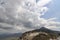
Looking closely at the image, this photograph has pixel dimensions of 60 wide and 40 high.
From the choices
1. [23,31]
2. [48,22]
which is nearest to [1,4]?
[23,31]

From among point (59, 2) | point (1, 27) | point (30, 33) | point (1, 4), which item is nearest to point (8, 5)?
point (1, 4)

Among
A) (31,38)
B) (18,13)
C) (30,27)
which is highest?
(18,13)

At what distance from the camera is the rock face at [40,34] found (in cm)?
1041

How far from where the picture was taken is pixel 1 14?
10422 millimetres

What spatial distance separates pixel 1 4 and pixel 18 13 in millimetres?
1148

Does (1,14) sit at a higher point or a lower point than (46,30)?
higher

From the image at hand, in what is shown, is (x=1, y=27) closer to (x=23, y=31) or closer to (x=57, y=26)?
(x=23, y=31)

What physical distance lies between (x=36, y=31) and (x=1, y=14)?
7.64 feet

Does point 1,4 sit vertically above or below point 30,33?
above

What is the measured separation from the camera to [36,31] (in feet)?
34.3

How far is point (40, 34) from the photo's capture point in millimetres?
10492

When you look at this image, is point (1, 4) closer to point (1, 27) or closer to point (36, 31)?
point (1, 27)

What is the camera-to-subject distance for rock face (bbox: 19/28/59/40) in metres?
10.4

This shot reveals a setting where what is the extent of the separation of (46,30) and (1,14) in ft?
9.37
